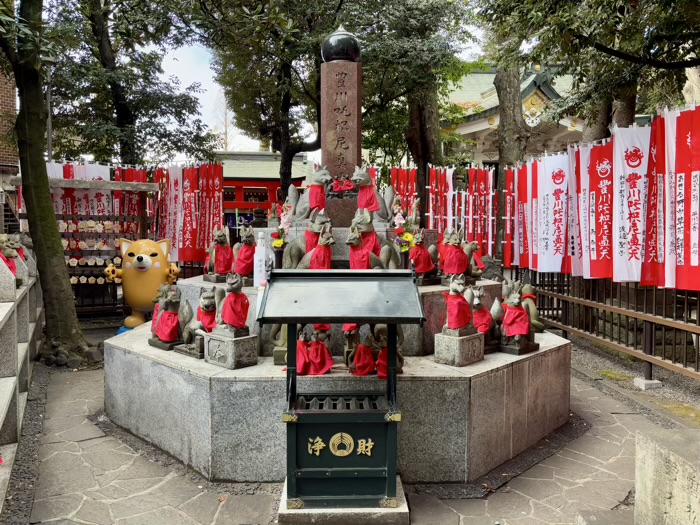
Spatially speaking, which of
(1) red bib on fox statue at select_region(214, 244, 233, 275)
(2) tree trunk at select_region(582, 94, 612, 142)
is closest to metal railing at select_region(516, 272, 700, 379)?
(2) tree trunk at select_region(582, 94, 612, 142)

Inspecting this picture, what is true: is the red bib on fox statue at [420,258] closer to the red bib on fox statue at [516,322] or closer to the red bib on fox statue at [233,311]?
the red bib on fox statue at [516,322]

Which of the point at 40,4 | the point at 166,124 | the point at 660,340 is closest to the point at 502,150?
the point at 660,340

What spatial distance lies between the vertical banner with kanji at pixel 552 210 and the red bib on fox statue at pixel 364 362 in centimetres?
696

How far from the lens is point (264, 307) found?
427 centimetres

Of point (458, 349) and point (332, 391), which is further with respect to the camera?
point (458, 349)

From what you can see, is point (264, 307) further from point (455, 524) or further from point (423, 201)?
point (423, 201)

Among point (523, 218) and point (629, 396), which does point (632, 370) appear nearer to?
point (629, 396)

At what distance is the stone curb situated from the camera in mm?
7214

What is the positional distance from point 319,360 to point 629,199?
20.9ft

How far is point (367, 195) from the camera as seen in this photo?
26.5 feet

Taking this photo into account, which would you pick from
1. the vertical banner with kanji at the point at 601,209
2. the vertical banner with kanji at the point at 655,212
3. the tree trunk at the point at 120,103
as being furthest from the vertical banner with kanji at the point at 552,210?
the tree trunk at the point at 120,103

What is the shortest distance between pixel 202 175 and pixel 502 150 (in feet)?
29.6

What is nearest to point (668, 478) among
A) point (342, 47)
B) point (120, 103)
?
point (342, 47)

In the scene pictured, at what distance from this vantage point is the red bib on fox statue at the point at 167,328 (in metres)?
6.59
